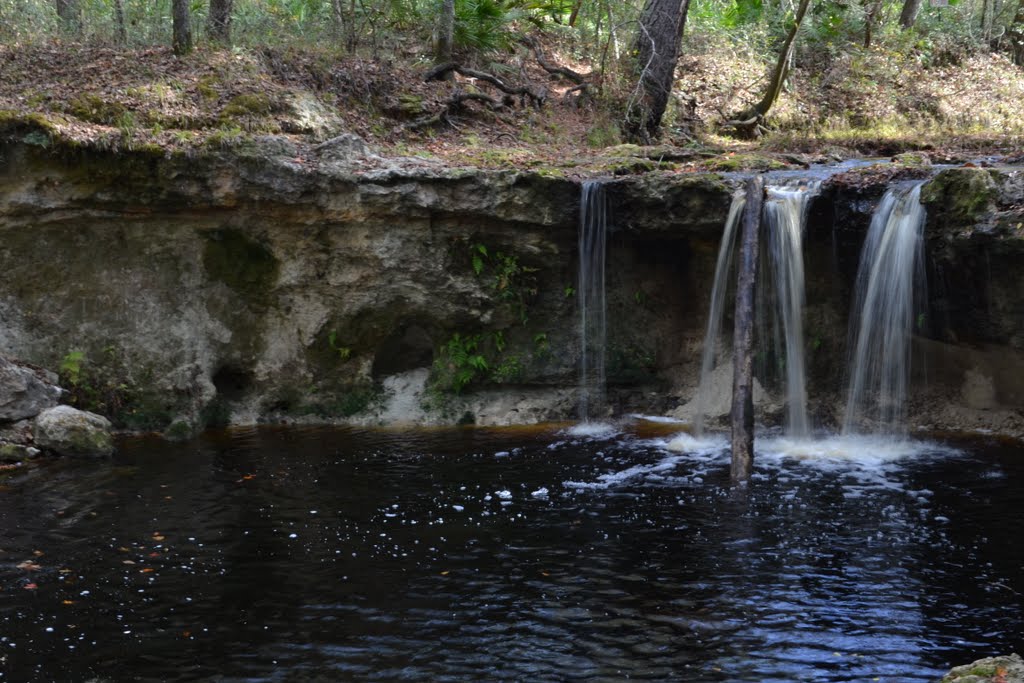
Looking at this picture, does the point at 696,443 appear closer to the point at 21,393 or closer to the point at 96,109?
the point at 21,393

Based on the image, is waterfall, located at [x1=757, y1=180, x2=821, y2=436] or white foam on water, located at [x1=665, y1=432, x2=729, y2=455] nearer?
white foam on water, located at [x1=665, y1=432, x2=729, y2=455]

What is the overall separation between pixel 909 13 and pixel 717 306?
511 inches

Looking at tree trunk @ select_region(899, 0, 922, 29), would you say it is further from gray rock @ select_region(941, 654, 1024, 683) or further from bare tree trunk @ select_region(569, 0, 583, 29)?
gray rock @ select_region(941, 654, 1024, 683)

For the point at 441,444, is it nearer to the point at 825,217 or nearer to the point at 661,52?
the point at 825,217

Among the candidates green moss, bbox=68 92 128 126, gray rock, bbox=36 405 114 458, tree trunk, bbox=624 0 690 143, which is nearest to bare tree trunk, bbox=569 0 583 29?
tree trunk, bbox=624 0 690 143

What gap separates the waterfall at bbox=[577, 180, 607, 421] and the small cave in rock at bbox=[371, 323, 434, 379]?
2231mm

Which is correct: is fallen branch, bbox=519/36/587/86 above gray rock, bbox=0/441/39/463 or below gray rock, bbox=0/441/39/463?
above

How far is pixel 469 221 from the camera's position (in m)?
12.1

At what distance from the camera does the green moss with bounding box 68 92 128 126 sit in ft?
39.3

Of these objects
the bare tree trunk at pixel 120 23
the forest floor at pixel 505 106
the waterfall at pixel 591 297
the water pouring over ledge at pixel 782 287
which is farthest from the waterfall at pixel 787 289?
the bare tree trunk at pixel 120 23

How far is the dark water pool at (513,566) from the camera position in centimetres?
577

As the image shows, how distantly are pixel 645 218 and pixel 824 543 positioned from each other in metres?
5.48

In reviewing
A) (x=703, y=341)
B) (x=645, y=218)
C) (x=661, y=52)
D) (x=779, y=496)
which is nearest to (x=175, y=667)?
(x=779, y=496)

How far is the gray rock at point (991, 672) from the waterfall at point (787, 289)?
6.71 metres
